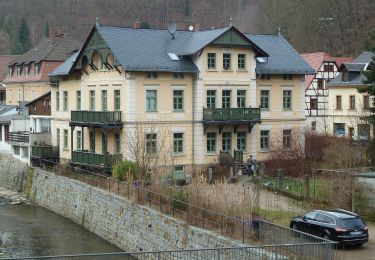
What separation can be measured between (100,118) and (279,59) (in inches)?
518

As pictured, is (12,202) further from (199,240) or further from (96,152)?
(199,240)

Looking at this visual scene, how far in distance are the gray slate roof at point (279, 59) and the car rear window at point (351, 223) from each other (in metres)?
21.8

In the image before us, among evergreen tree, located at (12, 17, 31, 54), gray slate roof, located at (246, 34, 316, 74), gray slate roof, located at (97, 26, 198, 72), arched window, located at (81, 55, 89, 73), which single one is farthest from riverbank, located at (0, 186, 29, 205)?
evergreen tree, located at (12, 17, 31, 54)

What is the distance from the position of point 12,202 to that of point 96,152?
613 centimetres

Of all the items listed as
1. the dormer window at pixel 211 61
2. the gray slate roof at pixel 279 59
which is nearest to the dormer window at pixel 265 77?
the gray slate roof at pixel 279 59

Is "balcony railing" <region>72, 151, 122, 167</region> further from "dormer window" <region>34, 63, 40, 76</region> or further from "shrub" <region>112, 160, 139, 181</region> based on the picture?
"dormer window" <region>34, 63, 40, 76</region>

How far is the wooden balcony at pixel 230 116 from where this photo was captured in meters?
42.4

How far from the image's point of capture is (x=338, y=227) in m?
23.2

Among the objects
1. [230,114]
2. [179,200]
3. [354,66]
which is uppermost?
[354,66]

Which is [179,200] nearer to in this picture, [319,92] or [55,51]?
[319,92]

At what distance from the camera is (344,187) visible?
29531 millimetres

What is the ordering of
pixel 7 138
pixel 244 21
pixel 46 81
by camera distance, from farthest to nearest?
1. pixel 244 21
2. pixel 46 81
3. pixel 7 138

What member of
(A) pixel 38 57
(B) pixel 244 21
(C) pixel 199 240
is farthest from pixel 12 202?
(B) pixel 244 21

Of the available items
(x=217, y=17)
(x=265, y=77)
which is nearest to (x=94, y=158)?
(x=265, y=77)
